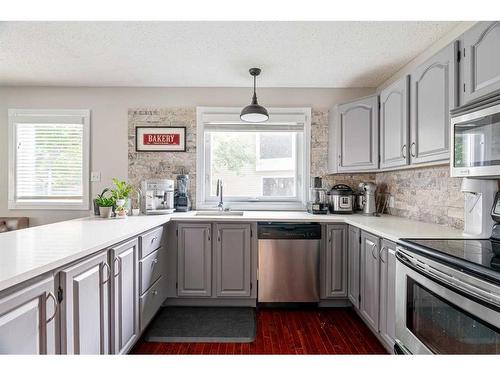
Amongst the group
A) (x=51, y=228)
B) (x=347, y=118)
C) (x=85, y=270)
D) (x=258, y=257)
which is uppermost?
(x=347, y=118)

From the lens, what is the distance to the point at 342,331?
2.19m

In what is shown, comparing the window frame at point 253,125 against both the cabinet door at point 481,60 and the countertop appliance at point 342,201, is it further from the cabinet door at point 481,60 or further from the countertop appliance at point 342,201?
the cabinet door at point 481,60

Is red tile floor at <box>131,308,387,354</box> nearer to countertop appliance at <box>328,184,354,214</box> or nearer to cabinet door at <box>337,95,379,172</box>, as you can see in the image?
countertop appliance at <box>328,184,354,214</box>

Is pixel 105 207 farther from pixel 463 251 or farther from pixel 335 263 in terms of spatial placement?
pixel 463 251

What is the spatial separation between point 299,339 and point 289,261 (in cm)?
65

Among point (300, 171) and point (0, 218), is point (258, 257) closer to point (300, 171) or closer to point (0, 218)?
point (300, 171)

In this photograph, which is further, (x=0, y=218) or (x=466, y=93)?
(x=0, y=218)

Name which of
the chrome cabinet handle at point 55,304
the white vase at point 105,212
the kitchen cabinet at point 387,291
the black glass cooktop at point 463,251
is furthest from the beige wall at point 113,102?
the chrome cabinet handle at point 55,304

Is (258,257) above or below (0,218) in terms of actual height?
below

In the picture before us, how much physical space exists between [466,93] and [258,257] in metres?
1.89

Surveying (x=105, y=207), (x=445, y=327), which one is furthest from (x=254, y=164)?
(x=445, y=327)

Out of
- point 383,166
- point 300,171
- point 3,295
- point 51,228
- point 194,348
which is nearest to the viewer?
point 3,295
